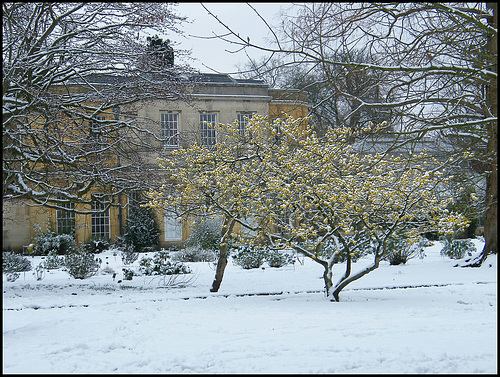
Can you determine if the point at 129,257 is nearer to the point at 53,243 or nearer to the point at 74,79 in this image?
the point at 53,243

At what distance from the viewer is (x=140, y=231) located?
2361 centimetres

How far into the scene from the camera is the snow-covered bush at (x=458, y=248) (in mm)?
19297

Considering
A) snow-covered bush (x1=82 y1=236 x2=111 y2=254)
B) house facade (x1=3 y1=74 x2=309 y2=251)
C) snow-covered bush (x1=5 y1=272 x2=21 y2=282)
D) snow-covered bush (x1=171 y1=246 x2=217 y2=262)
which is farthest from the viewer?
house facade (x1=3 y1=74 x2=309 y2=251)

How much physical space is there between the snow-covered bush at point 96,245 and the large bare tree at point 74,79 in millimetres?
10378

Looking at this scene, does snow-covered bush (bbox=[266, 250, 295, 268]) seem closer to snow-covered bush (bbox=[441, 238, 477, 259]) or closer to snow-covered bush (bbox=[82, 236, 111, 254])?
snow-covered bush (bbox=[441, 238, 477, 259])

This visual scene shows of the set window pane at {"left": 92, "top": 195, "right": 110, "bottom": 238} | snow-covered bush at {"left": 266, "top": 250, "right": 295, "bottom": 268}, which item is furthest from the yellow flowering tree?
window pane at {"left": 92, "top": 195, "right": 110, "bottom": 238}

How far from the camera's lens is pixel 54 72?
12.5 m

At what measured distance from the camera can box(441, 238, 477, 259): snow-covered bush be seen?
1930 cm

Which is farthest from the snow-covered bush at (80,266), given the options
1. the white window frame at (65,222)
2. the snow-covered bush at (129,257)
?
the white window frame at (65,222)

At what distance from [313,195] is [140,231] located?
14684mm

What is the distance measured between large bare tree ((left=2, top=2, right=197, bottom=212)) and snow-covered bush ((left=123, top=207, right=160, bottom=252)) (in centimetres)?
967

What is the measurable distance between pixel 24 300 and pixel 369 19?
9.32 meters

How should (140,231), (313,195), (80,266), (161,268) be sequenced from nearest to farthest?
(313,195), (80,266), (161,268), (140,231)

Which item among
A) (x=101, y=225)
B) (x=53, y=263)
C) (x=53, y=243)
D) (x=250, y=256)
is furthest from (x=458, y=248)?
(x=101, y=225)
